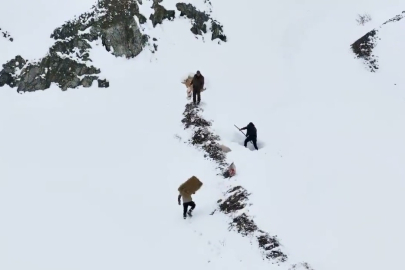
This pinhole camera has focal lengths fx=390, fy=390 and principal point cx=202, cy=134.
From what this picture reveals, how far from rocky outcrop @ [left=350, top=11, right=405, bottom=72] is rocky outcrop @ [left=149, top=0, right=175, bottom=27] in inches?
525

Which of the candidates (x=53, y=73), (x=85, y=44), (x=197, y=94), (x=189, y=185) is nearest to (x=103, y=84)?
(x=53, y=73)

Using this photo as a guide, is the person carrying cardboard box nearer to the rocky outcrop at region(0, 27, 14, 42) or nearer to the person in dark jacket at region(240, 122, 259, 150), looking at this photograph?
the person in dark jacket at region(240, 122, 259, 150)

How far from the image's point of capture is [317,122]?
66.0ft

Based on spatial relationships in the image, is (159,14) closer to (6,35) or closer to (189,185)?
(6,35)

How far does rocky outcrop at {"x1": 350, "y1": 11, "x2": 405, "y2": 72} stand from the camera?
24.9m

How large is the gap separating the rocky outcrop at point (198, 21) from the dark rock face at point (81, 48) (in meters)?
3.61

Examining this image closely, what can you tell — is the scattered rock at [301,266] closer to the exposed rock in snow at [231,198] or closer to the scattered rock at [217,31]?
the exposed rock in snow at [231,198]

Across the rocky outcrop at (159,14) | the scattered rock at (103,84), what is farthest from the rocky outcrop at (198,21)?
the scattered rock at (103,84)

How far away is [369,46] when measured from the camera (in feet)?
86.2

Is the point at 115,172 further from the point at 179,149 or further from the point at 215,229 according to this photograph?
the point at 215,229

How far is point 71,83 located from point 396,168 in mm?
19039

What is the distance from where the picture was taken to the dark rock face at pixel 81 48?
81.1 ft

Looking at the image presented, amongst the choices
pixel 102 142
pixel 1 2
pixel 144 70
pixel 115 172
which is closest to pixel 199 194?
pixel 115 172

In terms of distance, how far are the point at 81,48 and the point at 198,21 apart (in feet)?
29.7
